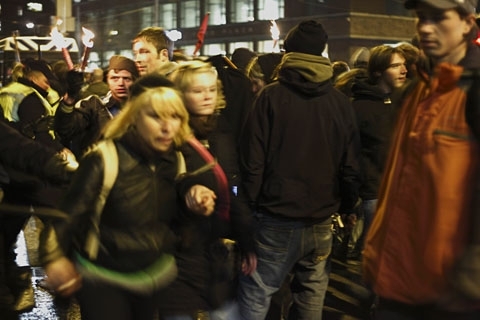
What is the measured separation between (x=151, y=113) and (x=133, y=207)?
1.42ft

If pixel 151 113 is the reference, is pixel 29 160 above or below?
below

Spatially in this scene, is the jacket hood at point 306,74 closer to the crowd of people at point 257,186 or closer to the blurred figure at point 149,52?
the crowd of people at point 257,186

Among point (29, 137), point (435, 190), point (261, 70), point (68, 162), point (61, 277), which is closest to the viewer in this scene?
point (435, 190)

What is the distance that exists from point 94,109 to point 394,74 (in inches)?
91.2

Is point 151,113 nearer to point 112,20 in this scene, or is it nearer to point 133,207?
point 133,207

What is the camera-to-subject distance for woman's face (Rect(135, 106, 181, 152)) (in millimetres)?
3715

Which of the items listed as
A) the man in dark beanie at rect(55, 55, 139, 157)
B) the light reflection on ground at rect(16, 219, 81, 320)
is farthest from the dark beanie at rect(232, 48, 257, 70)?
the light reflection on ground at rect(16, 219, 81, 320)

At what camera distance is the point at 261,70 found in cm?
742

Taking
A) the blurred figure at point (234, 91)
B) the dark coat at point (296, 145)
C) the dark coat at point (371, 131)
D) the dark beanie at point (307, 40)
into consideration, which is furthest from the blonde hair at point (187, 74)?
the dark coat at point (371, 131)

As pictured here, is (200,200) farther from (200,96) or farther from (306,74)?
(306,74)

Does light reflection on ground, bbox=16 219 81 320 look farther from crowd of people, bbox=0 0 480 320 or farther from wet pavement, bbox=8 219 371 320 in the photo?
crowd of people, bbox=0 0 480 320

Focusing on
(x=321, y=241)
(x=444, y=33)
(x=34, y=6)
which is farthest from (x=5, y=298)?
(x=34, y=6)

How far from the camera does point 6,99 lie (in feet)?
25.8

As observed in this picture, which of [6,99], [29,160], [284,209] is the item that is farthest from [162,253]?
[6,99]
